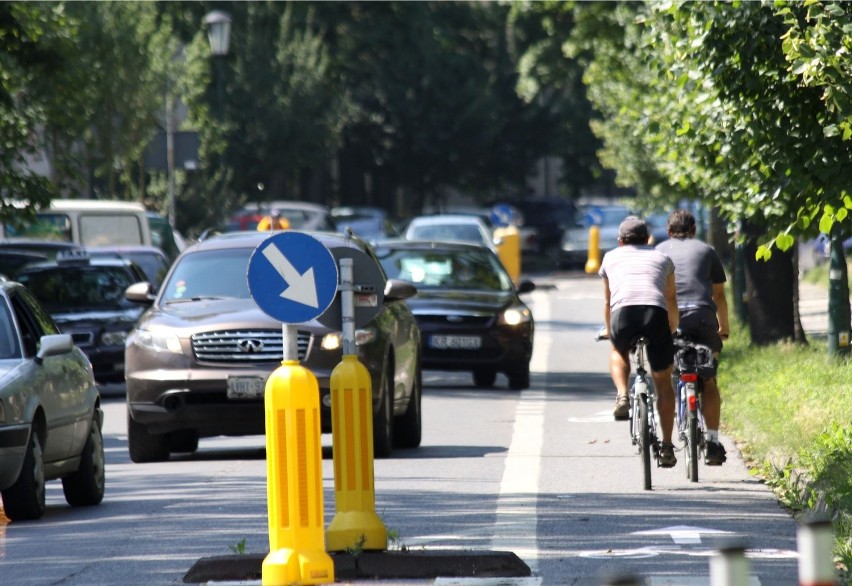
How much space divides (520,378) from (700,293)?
8150 millimetres

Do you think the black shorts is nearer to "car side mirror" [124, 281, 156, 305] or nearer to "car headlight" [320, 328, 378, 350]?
"car headlight" [320, 328, 378, 350]

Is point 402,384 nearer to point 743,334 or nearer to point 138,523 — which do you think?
point 138,523

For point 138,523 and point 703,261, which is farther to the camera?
point 703,261

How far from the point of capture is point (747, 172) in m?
14.8

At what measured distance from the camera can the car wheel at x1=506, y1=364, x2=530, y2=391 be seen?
20828 mm

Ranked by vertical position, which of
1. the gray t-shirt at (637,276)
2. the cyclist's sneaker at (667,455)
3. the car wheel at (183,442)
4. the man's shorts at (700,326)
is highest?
the gray t-shirt at (637,276)

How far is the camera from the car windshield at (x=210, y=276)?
15.0 m

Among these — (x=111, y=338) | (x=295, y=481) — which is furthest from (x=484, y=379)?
(x=295, y=481)

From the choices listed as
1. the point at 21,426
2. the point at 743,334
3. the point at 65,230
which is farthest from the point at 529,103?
the point at 21,426

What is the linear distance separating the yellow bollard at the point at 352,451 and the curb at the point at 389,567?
23 centimetres

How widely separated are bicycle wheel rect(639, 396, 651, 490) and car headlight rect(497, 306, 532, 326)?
8.92 meters

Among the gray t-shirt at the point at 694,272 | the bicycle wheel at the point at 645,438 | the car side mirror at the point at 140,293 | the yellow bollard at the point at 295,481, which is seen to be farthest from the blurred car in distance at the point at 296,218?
the yellow bollard at the point at 295,481

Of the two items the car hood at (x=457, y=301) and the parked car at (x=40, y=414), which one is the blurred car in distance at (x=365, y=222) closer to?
the car hood at (x=457, y=301)

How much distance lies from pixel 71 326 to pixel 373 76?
46391 millimetres
